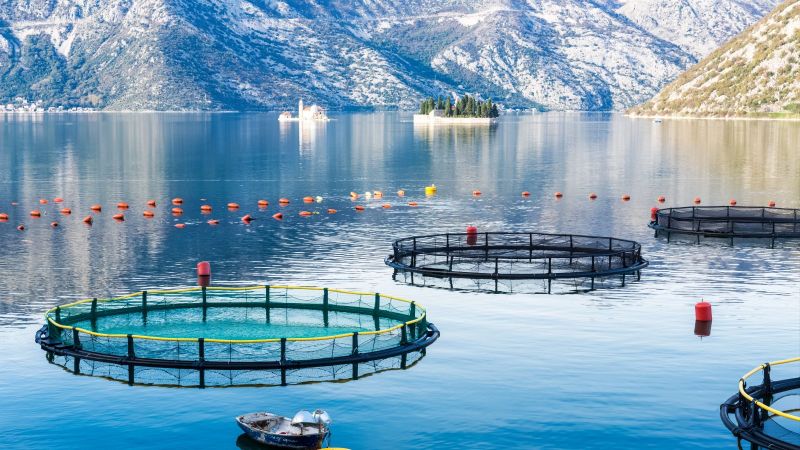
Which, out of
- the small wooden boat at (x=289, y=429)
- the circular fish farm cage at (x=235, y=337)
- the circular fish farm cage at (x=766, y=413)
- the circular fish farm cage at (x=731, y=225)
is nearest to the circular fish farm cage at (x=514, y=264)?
the circular fish farm cage at (x=235, y=337)

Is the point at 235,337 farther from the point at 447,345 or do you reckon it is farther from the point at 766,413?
the point at 766,413

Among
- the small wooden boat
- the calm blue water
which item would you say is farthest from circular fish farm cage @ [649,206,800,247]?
the small wooden boat

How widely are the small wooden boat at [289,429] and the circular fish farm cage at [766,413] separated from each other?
21.1m

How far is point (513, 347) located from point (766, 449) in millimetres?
25097

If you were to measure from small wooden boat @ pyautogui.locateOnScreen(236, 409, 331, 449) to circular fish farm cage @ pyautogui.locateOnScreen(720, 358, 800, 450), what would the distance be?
69.2 ft

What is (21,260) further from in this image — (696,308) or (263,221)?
(696,308)

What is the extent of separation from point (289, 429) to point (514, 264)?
2190 inches

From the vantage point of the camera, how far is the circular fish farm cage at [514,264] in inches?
3804

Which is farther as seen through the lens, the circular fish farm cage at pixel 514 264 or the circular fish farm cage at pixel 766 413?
the circular fish farm cage at pixel 514 264

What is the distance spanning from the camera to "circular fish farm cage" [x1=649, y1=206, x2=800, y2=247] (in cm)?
12406

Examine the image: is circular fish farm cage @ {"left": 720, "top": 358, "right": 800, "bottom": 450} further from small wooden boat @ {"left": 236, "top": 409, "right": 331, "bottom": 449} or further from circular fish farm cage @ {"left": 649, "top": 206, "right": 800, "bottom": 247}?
circular fish farm cage @ {"left": 649, "top": 206, "right": 800, "bottom": 247}

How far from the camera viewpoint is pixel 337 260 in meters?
112

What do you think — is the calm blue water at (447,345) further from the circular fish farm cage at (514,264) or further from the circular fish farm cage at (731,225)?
the circular fish farm cage at (731,225)

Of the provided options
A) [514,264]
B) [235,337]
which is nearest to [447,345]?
[235,337]
